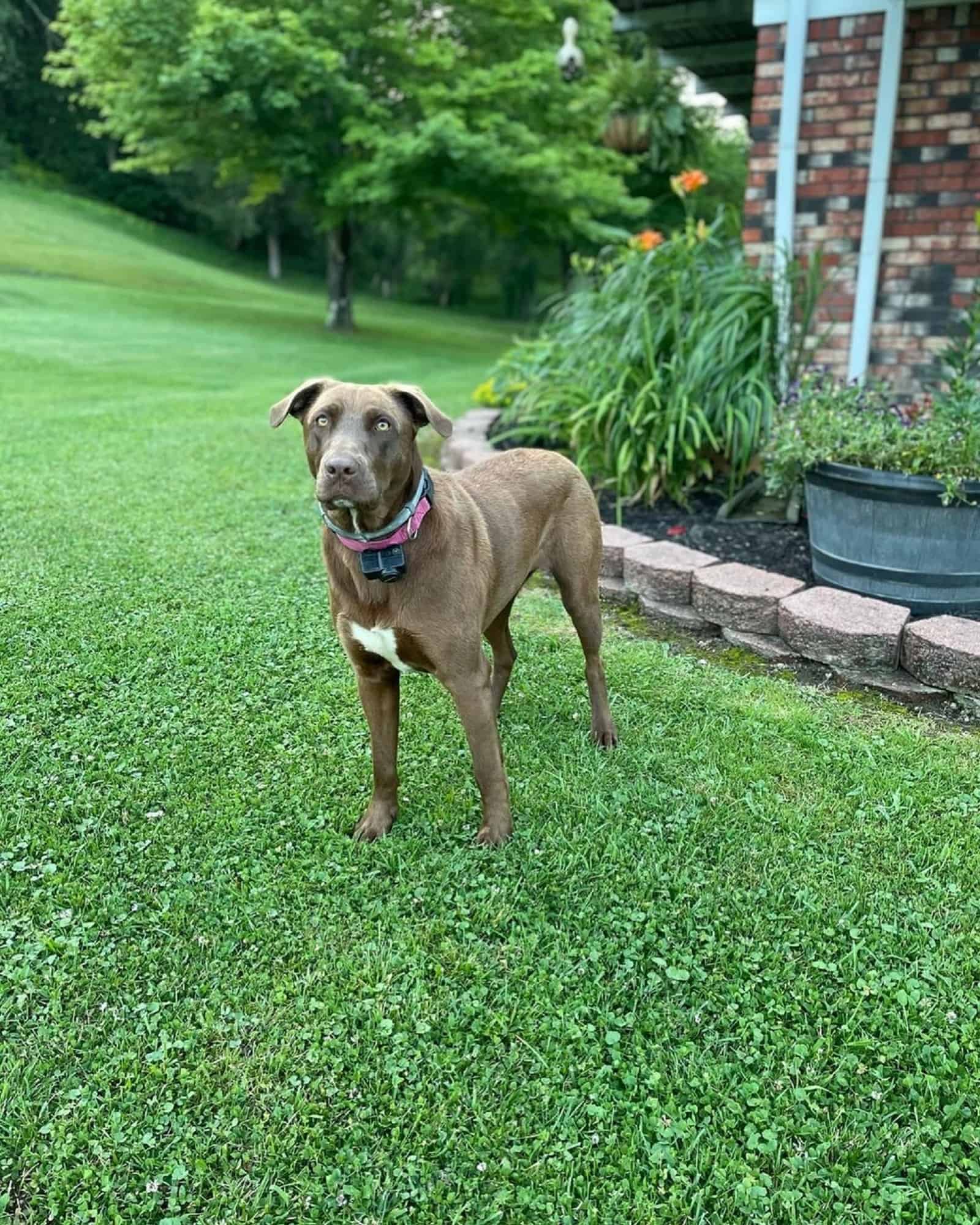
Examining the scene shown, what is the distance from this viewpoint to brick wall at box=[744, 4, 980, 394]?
4934 millimetres

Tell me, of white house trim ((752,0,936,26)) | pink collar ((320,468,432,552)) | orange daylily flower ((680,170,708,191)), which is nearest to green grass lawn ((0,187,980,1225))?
pink collar ((320,468,432,552))

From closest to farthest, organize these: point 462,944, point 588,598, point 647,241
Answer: point 462,944 → point 588,598 → point 647,241

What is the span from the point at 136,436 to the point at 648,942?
6.69 m

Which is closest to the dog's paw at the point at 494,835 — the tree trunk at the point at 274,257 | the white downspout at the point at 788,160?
the white downspout at the point at 788,160

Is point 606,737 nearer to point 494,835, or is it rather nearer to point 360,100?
point 494,835

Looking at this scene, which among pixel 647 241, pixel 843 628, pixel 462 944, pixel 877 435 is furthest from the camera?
→ pixel 647 241

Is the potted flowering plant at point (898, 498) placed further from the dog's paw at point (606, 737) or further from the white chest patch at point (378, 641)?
the white chest patch at point (378, 641)

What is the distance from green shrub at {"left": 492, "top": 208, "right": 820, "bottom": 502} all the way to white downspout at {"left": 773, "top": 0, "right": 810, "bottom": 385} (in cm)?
8

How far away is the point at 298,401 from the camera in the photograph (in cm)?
228

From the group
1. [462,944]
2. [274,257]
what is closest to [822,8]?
[462,944]

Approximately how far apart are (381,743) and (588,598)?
0.89 meters

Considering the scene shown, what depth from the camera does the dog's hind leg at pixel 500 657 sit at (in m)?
3.21

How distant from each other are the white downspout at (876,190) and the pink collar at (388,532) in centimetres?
400

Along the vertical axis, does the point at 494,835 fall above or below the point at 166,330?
below
